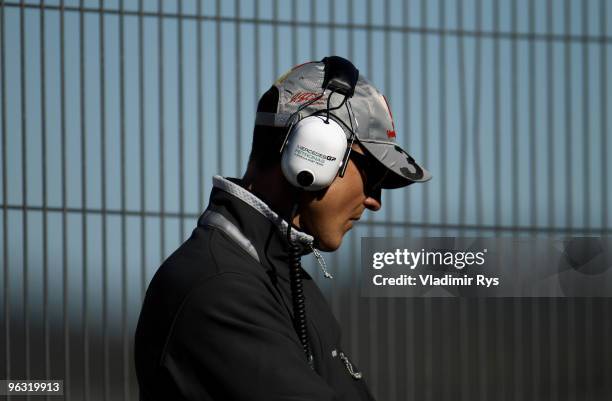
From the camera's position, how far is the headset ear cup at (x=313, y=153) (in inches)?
89.0

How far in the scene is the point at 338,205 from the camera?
2.34 meters

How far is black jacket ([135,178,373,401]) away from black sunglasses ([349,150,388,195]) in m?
0.34

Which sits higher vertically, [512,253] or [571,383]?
[512,253]

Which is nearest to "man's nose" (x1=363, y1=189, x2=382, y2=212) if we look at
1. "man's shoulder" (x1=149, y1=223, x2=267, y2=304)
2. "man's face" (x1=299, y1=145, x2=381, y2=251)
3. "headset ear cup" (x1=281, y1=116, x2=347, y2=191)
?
"man's face" (x1=299, y1=145, x2=381, y2=251)

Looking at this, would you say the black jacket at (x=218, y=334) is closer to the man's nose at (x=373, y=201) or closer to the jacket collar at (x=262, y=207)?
the jacket collar at (x=262, y=207)

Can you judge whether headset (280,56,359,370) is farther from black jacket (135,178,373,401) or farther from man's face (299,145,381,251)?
black jacket (135,178,373,401)

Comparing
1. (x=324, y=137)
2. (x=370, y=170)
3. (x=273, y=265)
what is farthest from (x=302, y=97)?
(x=273, y=265)

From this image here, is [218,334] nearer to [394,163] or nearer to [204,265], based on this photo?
[204,265]

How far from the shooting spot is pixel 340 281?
256 inches

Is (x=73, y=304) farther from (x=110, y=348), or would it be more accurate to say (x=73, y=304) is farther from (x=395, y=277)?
(x=395, y=277)

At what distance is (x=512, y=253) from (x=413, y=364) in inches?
33.5

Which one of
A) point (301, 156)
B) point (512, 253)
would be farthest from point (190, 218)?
point (301, 156)

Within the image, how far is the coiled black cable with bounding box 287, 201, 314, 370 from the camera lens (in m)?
2.17

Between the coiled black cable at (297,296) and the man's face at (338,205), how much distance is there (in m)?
0.04
